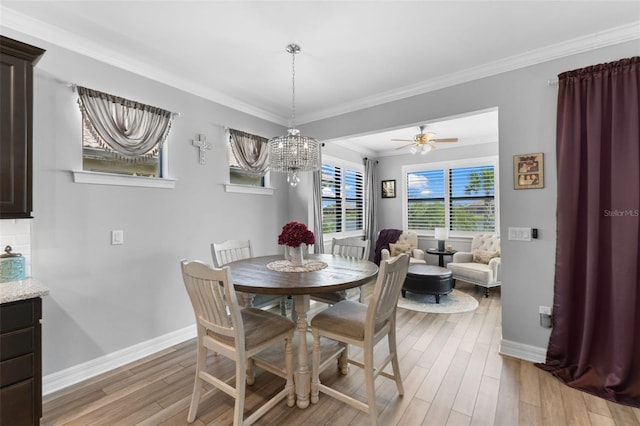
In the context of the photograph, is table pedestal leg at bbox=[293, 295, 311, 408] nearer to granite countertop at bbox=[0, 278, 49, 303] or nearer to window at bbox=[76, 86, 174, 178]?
granite countertop at bbox=[0, 278, 49, 303]

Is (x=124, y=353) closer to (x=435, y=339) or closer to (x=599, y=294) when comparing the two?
(x=435, y=339)

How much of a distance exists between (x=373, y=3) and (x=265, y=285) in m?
1.99

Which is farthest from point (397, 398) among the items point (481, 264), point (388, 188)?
point (388, 188)

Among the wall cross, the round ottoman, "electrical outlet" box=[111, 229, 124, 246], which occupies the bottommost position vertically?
the round ottoman

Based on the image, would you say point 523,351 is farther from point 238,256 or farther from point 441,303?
point 238,256

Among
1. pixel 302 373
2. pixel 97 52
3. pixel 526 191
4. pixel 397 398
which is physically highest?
pixel 97 52

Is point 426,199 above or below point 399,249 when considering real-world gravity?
above

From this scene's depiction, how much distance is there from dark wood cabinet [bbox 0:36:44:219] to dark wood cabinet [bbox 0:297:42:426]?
600mm

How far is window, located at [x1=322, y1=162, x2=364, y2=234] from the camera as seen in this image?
17.4 ft

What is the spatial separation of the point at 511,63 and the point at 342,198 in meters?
3.49


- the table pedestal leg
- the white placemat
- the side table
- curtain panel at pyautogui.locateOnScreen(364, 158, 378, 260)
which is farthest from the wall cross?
the side table

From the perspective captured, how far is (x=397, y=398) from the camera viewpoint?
2055 mm

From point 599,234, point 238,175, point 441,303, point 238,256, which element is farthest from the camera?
point 441,303

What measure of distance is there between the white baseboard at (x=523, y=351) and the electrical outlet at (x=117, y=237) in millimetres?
3578
